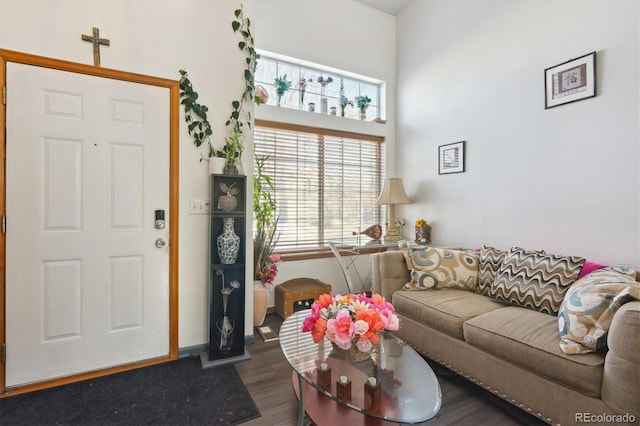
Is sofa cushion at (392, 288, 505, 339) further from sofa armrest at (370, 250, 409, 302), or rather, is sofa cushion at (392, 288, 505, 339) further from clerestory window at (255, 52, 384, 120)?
clerestory window at (255, 52, 384, 120)

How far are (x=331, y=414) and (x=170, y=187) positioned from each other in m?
1.86

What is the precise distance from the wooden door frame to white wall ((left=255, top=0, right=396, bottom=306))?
3.91 ft

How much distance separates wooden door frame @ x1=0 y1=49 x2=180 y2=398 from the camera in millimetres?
1894

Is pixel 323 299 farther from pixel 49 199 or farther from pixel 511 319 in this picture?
pixel 49 199

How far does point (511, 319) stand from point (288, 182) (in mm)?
2501

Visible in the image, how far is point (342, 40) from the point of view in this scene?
3.84 meters

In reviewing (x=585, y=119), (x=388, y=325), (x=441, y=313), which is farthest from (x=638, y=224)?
(x=388, y=325)

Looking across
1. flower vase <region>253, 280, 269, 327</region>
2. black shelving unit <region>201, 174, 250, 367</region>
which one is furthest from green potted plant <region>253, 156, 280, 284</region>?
black shelving unit <region>201, 174, 250, 367</region>

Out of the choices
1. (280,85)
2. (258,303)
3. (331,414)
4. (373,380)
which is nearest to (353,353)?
(373,380)

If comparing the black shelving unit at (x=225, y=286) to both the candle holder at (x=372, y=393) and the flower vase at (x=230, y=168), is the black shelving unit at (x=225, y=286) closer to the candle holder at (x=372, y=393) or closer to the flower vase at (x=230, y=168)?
the flower vase at (x=230, y=168)

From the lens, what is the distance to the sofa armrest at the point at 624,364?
129 centimetres

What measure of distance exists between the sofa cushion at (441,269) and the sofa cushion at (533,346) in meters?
0.45

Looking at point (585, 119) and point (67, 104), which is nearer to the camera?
point (67, 104)

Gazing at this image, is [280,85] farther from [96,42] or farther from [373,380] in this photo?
[373,380]
